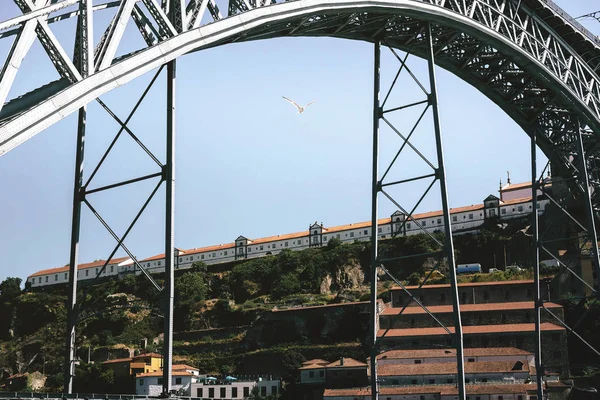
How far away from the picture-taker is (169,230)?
13.2 m

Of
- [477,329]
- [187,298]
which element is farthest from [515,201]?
[187,298]

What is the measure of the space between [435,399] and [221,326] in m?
31.7

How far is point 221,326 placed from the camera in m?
77.6

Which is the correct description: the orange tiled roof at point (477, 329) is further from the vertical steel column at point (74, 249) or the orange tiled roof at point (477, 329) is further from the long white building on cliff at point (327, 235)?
the vertical steel column at point (74, 249)

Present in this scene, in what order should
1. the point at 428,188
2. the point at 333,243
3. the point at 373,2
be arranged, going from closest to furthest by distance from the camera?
the point at 373,2, the point at 428,188, the point at 333,243

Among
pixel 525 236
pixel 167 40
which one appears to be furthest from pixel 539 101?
pixel 525 236

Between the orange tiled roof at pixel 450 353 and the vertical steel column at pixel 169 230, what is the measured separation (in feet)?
141

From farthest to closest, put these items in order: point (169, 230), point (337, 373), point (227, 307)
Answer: point (227, 307) → point (337, 373) → point (169, 230)

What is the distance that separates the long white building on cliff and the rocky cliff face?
5.19 m

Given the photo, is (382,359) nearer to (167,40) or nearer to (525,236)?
(525,236)

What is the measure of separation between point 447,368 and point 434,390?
2210 millimetres

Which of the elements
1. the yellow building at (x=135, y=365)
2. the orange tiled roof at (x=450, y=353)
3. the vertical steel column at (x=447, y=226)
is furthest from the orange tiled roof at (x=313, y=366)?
the vertical steel column at (x=447, y=226)

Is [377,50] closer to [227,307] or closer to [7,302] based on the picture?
[227,307]

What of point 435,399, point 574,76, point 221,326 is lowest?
point 435,399
